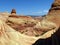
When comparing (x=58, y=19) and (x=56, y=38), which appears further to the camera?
(x=58, y=19)

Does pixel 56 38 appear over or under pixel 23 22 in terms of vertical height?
over

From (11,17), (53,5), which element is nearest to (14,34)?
(53,5)

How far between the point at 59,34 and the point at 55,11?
2512 cm

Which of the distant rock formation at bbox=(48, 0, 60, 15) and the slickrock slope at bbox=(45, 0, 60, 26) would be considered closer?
the slickrock slope at bbox=(45, 0, 60, 26)

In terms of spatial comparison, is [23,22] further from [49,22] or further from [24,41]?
[24,41]

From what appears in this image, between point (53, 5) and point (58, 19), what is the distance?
17.8ft

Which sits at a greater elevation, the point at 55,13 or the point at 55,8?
the point at 55,8

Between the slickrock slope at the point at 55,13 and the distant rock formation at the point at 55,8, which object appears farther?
the distant rock formation at the point at 55,8

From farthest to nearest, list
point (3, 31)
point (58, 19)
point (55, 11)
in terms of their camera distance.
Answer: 1. point (55, 11)
2. point (58, 19)
3. point (3, 31)

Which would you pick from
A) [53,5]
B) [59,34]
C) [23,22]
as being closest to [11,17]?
[23,22]

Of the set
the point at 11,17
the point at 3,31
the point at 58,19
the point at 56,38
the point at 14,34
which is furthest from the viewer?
the point at 11,17

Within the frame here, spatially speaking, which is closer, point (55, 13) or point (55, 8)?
point (55, 13)

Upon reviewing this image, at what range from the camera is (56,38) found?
67.9 feet

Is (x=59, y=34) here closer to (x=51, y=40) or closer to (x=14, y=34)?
(x=51, y=40)
